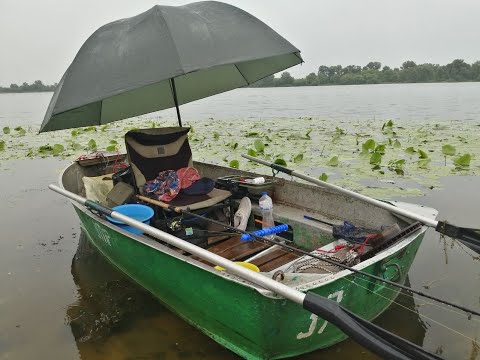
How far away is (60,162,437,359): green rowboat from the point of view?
2.29m

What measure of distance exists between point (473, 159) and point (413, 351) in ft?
27.0

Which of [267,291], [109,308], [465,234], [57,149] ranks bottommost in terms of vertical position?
[109,308]

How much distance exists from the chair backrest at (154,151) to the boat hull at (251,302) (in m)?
1.00

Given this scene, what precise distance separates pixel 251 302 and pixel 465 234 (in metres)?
1.37

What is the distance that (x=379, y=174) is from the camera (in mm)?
7621

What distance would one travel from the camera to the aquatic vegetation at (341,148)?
24.6 ft

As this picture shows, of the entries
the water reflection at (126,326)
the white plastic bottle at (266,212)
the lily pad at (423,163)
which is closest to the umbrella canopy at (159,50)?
the white plastic bottle at (266,212)

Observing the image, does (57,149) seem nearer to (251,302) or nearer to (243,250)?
(243,250)

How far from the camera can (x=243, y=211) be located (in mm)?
4031

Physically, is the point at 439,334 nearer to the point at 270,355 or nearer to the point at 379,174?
the point at 270,355

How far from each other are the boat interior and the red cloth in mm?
23

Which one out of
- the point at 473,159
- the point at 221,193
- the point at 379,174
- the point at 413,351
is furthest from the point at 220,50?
the point at 473,159

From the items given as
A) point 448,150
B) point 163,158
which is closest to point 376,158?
point 448,150

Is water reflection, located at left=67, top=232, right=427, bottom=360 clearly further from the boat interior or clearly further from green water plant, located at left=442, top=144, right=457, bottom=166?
green water plant, located at left=442, top=144, right=457, bottom=166
